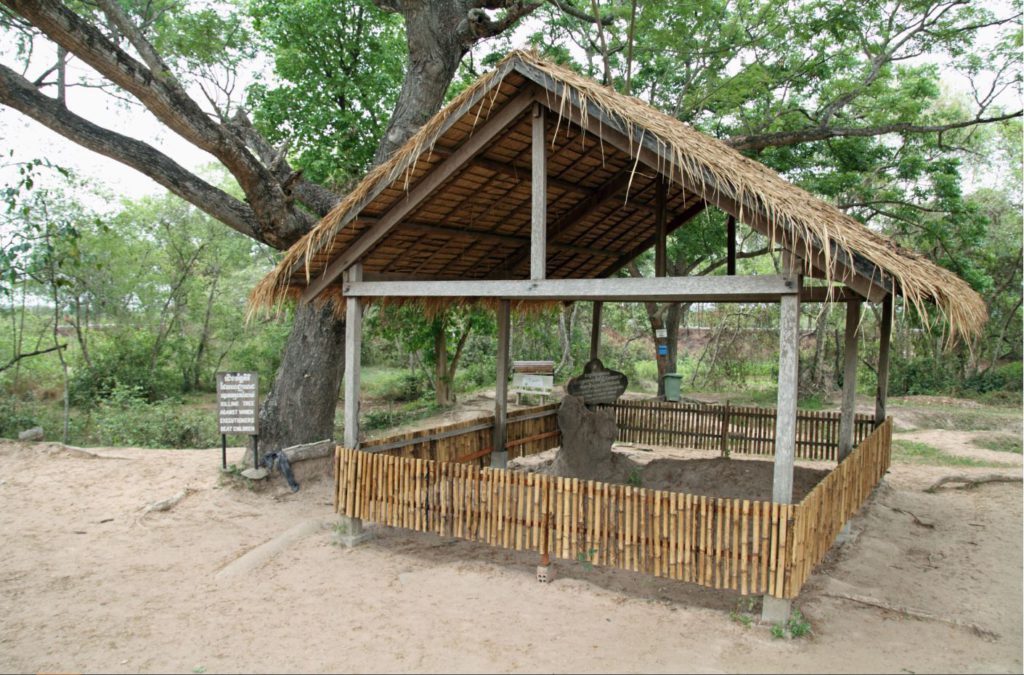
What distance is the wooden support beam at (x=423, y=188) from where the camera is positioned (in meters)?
5.45

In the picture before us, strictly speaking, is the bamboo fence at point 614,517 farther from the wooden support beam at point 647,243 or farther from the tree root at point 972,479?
the tree root at point 972,479

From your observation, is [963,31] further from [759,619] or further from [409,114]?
[759,619]

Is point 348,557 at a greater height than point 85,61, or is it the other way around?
point 85,61

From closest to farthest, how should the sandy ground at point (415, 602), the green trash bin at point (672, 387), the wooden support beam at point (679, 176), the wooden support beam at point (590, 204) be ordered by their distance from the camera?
1. the sandy ground at point (415, 602)
2. the wooden support beam at point (679, 176)
3. the wooden support beam at point (590, 204)
4. the green trash bin at point (672, 387)

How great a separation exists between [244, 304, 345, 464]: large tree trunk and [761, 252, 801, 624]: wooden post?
20.7 feet

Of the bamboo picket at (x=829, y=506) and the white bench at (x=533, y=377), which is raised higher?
the white bench at (x=533, y=377)

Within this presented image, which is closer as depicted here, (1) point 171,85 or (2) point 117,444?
(1) point 171,85

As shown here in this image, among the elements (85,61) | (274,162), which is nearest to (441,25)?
(274,162)

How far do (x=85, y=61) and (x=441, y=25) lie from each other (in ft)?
15.1

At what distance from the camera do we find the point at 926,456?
11.5 meters

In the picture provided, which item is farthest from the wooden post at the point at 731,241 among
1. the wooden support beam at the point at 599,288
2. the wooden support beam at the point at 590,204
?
the wooden support beam at the point at 590,204

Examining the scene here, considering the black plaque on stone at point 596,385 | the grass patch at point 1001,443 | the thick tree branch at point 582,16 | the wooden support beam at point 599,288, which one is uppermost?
the thick tree branch at point 582,16

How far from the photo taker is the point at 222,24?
1207 centimetres

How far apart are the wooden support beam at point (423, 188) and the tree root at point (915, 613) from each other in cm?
469
